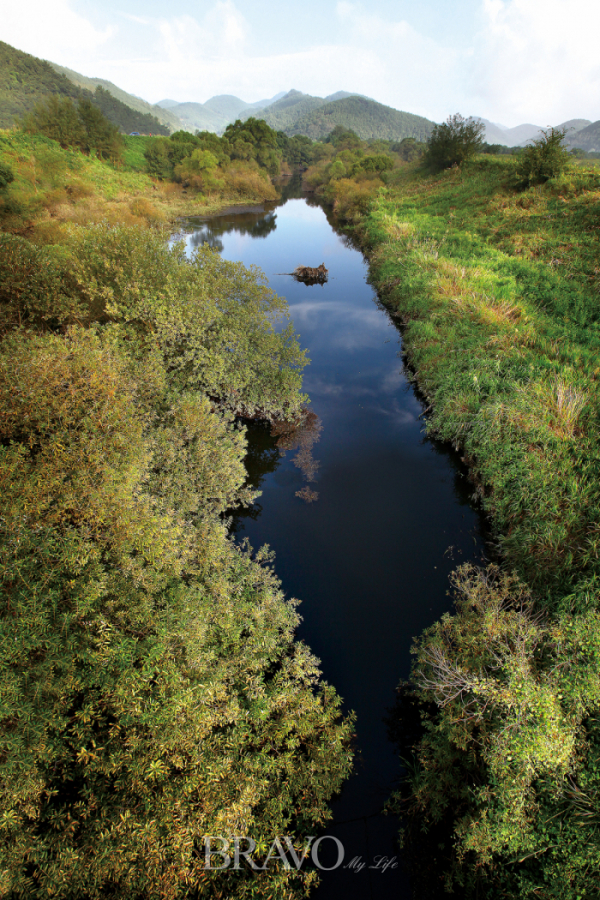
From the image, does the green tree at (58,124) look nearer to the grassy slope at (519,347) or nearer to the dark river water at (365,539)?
the grassy slope at (519,347)

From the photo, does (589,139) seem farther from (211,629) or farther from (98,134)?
(211,629)

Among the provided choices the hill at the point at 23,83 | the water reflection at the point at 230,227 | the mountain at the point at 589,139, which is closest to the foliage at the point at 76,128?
the water reflection at the point at 230,227

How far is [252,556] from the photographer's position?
40.8 ft

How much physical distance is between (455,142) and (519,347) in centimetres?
4532

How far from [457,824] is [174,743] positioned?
500cm

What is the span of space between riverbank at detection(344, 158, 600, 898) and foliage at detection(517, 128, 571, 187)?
2.28m

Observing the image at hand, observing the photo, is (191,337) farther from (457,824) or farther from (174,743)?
(457,824)

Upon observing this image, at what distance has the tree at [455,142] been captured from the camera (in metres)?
44.7

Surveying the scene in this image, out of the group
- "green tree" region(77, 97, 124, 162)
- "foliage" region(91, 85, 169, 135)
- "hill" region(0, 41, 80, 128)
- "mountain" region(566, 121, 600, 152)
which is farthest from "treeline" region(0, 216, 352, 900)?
"mountain" region(566, 121, 600, 152)

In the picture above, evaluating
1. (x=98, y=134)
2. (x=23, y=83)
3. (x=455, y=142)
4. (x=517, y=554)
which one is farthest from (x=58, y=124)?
(x=23, y=83)

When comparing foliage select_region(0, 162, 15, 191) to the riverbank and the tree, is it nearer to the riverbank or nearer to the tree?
the riverbank

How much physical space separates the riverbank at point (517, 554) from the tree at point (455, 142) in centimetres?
2134

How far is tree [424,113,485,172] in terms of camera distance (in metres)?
44.7

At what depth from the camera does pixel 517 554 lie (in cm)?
1034
